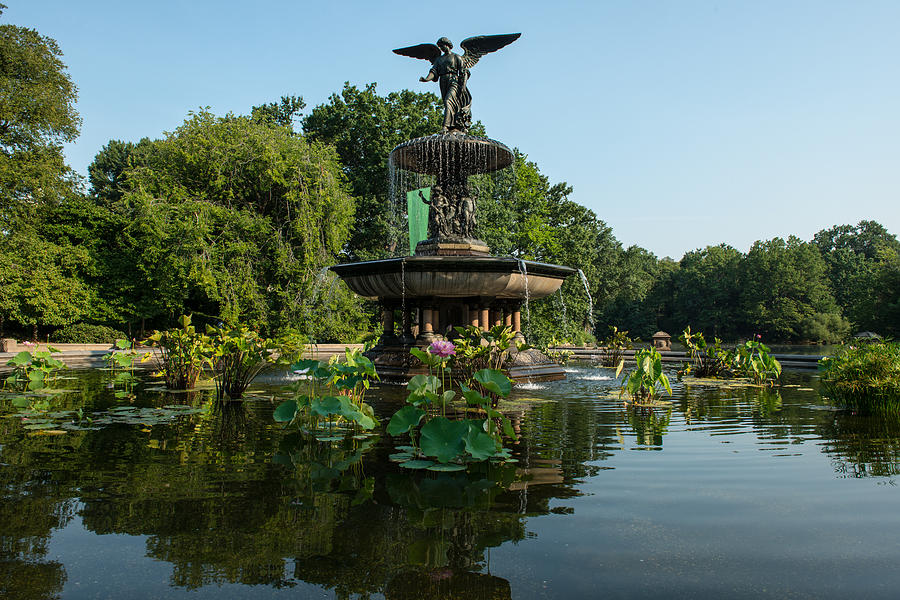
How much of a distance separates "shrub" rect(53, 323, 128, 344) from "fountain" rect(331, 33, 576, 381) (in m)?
20.4

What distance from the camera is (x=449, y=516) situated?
2828 mm

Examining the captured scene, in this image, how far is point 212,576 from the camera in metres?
2.18

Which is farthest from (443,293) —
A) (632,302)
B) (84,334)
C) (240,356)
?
(632,302)

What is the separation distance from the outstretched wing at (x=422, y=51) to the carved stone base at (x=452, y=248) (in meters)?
4.08

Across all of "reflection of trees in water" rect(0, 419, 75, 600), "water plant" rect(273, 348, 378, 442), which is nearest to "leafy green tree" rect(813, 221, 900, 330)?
"water plant" rect(273, 348, 378, 442)

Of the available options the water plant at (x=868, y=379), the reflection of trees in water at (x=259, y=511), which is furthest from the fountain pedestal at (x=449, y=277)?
the reflection of trees in water at (x=259, y=511)

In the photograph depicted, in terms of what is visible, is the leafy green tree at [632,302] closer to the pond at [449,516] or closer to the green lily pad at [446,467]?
the pond at [449,516]

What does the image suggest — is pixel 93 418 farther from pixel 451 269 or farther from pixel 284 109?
pixel 284 109

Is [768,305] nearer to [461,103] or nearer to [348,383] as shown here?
[461,103]

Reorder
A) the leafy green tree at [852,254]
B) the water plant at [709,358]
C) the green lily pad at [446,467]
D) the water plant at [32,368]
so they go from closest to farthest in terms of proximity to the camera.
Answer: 1. the green lily pad at [446,467]
2. the water plant at [32,368]
3. the water plant at [709,358]
4. the leafy green tree at [852,254]

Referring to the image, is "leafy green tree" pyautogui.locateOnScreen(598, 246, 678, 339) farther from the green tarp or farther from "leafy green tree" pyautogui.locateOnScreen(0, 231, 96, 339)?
"leafy green tree" pyautogui.locateOnScreen(0, 231, 96, 339)

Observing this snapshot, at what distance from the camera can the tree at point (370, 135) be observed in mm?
29359

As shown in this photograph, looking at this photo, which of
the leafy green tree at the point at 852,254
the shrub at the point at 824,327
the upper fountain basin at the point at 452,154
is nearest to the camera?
the upper fountain basin at the point at 452,154

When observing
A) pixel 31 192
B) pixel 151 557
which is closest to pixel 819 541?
pixel 151 557
